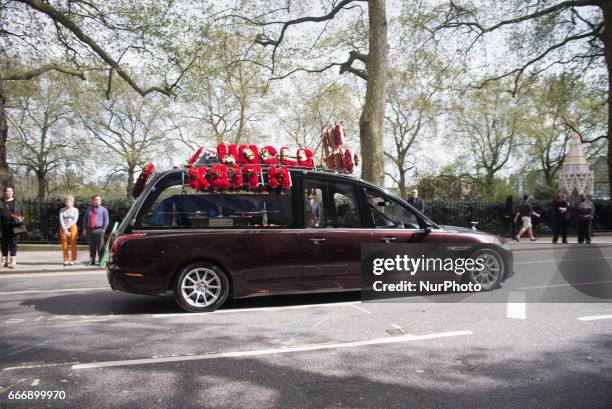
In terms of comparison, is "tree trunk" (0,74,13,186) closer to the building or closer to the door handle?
the door handle

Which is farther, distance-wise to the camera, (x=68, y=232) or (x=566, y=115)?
(x=566, y=115)

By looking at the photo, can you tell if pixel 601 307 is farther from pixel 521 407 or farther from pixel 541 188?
pixel 541 188

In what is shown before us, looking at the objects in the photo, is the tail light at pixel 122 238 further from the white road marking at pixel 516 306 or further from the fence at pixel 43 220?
the fence at pixel 43 220

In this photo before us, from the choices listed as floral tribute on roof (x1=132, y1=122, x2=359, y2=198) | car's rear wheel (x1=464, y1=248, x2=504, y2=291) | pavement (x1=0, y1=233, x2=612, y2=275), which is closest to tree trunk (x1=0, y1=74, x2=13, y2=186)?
pavement (x1=0, y1=233, x2=612, y2=275)

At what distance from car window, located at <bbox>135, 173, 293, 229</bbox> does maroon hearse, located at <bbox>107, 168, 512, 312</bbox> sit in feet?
0.04

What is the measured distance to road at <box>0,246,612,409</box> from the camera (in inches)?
127

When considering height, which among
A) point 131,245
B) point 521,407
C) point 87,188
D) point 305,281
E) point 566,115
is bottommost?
point 521,407

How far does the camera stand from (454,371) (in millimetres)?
3678

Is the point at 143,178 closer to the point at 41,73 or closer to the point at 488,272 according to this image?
the point at 488,272

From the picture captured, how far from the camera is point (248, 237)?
6.07m

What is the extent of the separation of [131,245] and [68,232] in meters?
6.91

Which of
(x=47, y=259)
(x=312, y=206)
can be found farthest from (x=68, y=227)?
(x=312, y=206)

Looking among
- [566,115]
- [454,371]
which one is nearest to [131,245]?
[454,371]

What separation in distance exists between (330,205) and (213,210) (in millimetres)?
1649
